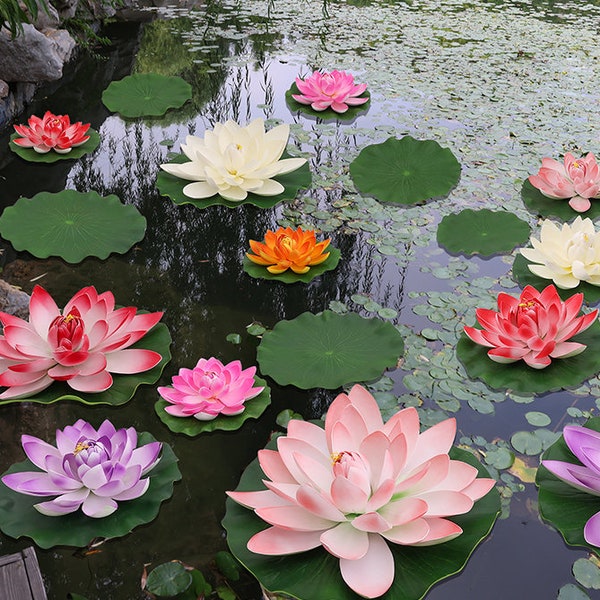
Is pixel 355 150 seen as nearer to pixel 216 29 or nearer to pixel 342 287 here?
pixel 342 287

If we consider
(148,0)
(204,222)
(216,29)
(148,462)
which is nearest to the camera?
(148,462)

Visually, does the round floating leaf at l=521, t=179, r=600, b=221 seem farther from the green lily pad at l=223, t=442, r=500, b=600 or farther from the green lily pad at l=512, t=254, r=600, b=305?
the green lily pad at l=223, t=442, r=500, b=600

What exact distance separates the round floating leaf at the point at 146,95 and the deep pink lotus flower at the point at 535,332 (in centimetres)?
245

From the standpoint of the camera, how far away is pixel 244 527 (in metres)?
1.35

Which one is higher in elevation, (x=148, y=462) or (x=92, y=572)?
(x=148, y=462)

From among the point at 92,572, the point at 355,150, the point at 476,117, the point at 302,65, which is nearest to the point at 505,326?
the point at 92,572

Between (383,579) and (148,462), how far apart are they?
0.55 meters

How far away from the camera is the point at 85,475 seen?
1359mm

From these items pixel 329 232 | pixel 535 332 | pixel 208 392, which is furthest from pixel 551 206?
pixel 208 392

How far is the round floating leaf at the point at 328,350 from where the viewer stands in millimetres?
1808

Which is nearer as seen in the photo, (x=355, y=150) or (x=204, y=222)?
(x=204, y=222)

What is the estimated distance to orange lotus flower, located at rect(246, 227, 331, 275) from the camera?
89.5 inches

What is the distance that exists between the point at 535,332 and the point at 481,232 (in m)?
0.83

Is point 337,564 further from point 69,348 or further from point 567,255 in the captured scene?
point 567,255
